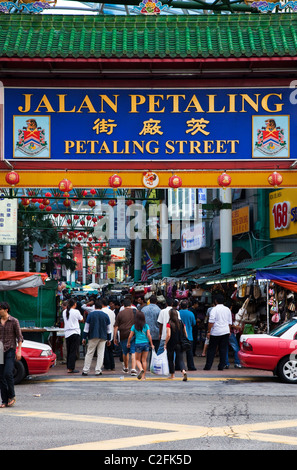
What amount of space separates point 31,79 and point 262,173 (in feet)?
Answer: 21.2

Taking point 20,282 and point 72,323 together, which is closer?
point 72,323

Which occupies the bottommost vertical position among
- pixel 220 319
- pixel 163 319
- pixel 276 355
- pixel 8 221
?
pixel 276 355

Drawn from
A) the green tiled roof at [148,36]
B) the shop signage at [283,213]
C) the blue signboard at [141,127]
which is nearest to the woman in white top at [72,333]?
the blue signboard at [141,127]

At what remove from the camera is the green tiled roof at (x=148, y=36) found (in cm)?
1892

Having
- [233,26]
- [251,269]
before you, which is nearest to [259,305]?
[251,269]

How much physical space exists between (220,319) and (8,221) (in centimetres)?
1230

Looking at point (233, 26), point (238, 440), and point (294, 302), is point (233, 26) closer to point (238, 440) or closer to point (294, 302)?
point (294, 302)

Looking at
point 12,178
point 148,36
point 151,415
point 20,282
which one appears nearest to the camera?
point 151,415

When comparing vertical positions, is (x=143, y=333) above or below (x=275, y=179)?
below

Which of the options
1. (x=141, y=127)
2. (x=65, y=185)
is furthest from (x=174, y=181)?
(x=65, y=185)

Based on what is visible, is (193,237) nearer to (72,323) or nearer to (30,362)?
(72,323)

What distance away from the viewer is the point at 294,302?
67.8 feet

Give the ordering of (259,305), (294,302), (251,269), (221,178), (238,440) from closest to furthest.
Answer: (238,440) → (221,178) → (294,302) → (259,305) → (251,269)

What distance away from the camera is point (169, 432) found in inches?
410
